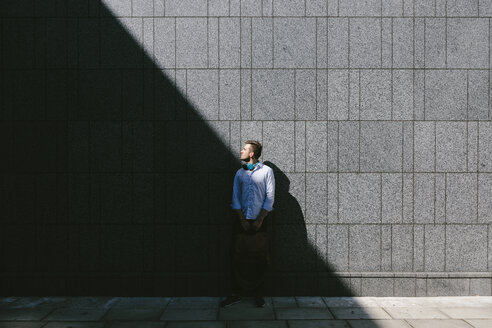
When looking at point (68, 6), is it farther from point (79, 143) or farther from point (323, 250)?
point (323, 250)

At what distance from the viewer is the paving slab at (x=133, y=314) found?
15.4 ft

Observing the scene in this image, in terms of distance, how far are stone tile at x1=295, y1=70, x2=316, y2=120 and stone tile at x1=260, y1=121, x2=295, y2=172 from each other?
23cm

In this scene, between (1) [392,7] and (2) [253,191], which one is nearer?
(2) [253,191]

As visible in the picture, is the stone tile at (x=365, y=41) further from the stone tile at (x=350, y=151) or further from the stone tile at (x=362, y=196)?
the stone tile at (x=362, y=196)

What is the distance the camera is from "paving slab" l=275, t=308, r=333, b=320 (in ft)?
15.5

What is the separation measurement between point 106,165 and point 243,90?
7.62ft

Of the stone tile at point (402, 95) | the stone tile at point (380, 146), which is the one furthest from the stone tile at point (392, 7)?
the stone tile at point (380, 146)

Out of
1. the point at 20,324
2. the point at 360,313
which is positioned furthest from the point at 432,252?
the point at 20,324

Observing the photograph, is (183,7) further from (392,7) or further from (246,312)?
(246,312)

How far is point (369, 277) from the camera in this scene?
5449 millimetres

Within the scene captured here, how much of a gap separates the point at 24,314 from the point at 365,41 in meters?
6.02

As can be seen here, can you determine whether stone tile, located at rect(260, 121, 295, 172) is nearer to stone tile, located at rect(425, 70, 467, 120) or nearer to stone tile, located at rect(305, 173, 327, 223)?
stone tile, located at rect(305, 173, 327, 223)

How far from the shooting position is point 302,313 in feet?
15.9

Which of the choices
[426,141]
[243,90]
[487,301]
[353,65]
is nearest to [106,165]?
[243,90]
